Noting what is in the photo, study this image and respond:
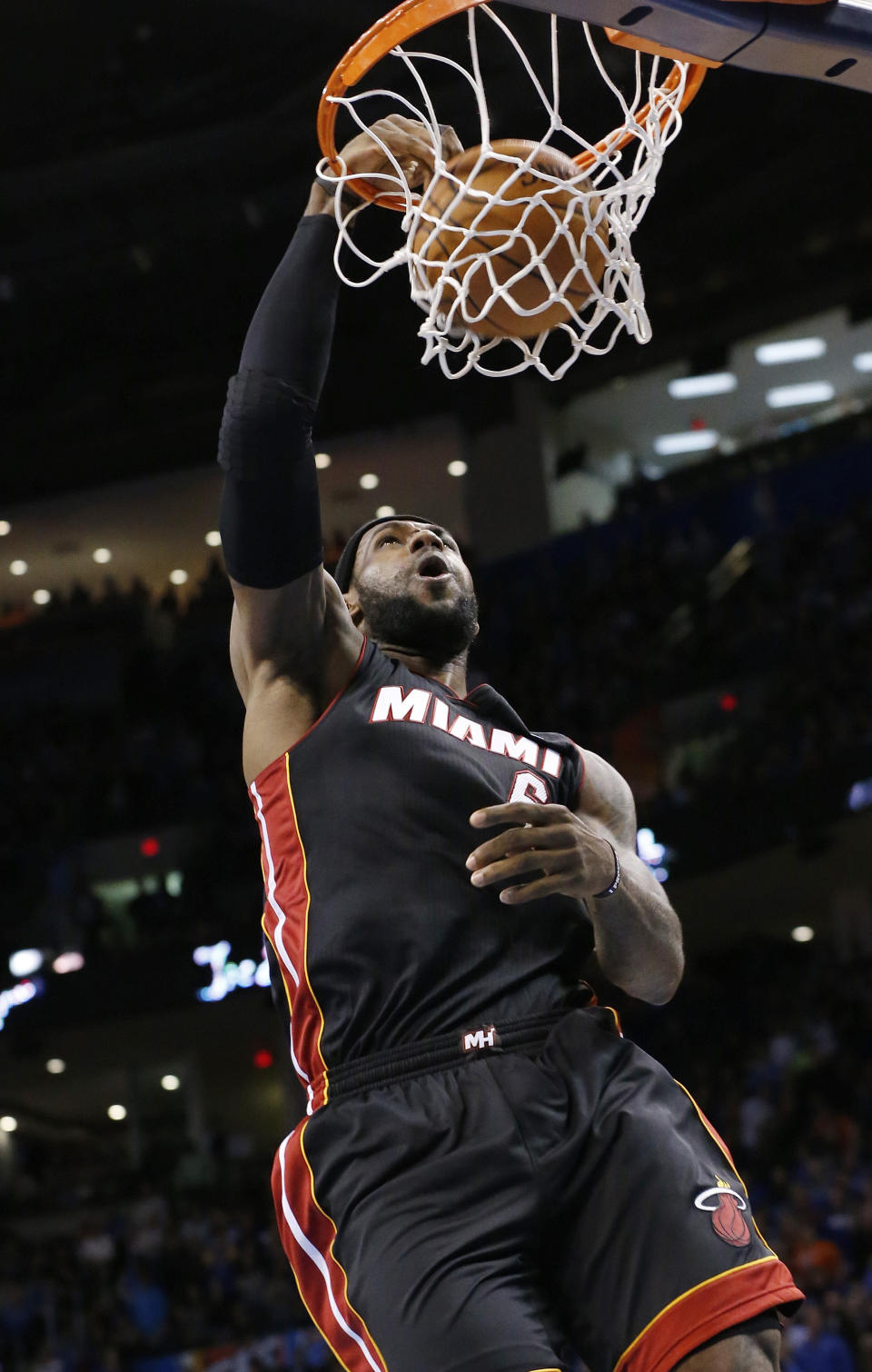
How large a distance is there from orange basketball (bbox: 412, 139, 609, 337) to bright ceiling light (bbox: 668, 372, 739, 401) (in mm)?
18078

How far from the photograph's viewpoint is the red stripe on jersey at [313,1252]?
2637mm

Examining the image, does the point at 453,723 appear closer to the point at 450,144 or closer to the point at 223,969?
Answer: the point at 450,144

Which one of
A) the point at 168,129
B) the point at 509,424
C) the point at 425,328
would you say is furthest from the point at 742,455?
the point at 425,328

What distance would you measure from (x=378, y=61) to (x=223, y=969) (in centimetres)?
1388

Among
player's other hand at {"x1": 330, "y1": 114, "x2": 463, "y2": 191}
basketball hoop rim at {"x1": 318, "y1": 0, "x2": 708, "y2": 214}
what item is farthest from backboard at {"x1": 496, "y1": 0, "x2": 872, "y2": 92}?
player's other hand at {"x1": 330, "y1": 114, "x2": 463, "y2": 191}

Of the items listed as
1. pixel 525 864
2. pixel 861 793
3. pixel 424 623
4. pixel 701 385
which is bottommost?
pixel 861 793

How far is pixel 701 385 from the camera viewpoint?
21062mm

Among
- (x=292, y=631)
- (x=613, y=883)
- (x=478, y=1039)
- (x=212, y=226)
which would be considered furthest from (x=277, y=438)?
(x=212, y=226)

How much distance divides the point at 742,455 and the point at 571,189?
16.9 metres

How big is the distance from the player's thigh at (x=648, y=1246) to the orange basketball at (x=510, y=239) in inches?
59.0

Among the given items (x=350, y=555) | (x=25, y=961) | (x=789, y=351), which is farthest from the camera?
(x=789, y=351)

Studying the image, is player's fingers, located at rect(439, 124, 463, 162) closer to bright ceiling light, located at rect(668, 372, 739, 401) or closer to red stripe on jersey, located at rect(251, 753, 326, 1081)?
red stripe on jersey, located at rect(251, 753, 326, 1081)

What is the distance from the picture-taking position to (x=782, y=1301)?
258cm

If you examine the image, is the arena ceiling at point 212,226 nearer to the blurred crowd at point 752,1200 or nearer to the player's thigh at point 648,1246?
the blurred crowd at point 752,1200
